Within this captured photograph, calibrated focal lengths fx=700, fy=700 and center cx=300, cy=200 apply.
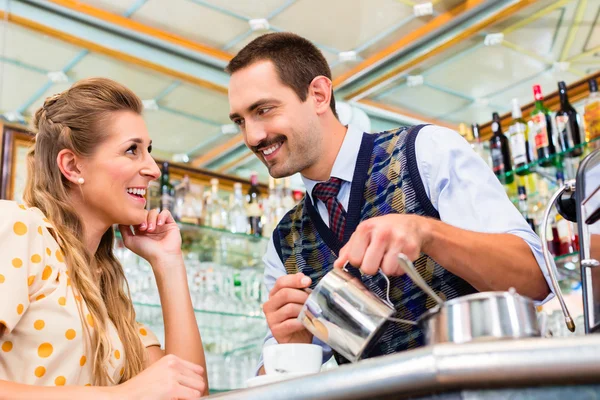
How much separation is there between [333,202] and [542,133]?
5.55 feet

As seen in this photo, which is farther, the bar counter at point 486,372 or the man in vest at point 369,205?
the man in vest at point 369,205

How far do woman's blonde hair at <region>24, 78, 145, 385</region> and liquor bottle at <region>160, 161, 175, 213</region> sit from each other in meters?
1.32

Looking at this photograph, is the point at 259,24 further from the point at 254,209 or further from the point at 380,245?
the point at 380,245

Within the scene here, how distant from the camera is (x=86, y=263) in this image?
1650 mm

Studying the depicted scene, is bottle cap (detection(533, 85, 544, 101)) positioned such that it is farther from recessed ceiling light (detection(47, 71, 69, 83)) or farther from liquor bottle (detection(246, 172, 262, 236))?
recessed ceiling light (detection(47, 71, 69, 83))

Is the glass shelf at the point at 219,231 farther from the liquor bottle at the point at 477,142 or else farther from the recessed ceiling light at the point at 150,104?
the liquor bottle at the point at 477,142

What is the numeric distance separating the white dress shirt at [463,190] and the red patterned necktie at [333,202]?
64mm

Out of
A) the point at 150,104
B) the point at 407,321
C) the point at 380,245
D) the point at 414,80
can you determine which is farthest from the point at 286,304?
→ the point at 150,104

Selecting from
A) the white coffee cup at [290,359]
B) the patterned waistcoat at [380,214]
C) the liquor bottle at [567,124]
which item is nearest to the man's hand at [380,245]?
the white coffee cup at [290,359]

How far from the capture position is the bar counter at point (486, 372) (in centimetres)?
63

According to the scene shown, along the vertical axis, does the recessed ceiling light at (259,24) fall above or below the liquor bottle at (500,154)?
above

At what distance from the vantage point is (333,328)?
1.05m

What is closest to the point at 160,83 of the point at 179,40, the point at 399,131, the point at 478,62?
the point at 179,40

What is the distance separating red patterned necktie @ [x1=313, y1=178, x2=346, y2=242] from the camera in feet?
5.80
